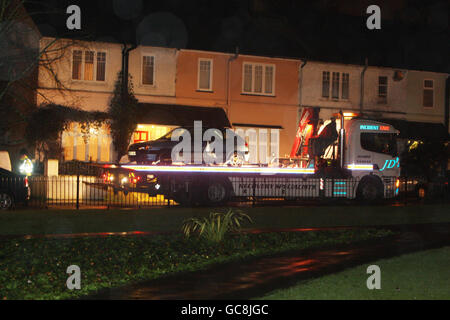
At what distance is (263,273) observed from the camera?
9656 millimetres

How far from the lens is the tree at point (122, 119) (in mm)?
A: 27875

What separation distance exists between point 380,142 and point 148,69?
12828 millimetres

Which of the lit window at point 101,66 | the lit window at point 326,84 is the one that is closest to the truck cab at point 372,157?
the lit window at point 326,84

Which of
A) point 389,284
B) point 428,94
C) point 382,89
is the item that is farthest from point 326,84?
point 389,284

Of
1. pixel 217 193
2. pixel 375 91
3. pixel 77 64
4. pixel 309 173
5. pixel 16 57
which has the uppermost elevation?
pixel 77 64

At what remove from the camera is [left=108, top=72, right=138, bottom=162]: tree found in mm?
27875

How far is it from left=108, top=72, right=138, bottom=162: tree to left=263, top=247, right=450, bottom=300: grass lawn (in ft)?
62.5

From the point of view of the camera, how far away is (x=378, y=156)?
72.7ft

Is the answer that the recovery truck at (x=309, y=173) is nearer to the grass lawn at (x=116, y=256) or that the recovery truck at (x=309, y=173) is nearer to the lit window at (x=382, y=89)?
the grass lawn at (x=116, y=256)

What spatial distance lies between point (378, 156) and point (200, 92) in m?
11.3

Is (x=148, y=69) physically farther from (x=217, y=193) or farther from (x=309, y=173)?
(x=309, y=173)

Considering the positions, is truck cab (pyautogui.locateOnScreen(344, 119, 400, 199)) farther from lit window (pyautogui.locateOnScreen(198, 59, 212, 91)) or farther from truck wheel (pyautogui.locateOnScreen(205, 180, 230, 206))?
lit window (pyautogui.locateOnScreen(198, 59, 212, 91))

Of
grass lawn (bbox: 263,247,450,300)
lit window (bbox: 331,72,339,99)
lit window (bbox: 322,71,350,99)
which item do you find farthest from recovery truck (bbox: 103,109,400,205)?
lit window (bbox: 331,72,339,99)

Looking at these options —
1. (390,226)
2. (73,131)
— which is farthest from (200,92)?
(390,226)
